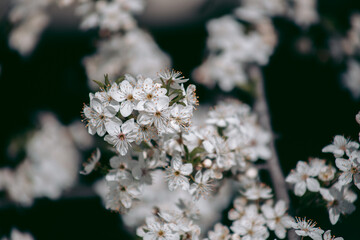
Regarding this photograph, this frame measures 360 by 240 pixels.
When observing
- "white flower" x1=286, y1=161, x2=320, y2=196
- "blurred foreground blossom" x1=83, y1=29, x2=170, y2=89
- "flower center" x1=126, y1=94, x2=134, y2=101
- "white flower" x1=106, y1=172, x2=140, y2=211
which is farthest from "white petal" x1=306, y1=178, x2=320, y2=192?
"blurred foreground blossom" x1=83, y1=29, x2=170, y2=89

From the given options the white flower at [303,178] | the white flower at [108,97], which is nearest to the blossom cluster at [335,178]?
the white flower at [303,178]

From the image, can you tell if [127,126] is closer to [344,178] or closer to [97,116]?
[97,116]

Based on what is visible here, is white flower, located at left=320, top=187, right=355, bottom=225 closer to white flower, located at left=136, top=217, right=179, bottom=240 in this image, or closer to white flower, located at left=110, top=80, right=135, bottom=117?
white flower, located at left=136, top=217, right=179, bottom=240

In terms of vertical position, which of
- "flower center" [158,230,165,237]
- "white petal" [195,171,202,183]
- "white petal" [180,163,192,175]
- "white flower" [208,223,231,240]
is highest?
"white petal" [195,171,202,183]

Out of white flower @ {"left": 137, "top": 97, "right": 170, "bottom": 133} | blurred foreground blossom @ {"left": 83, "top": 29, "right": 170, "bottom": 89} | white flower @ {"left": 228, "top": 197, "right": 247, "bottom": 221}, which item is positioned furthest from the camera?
blurred foreground blossom @ {"left": 83, "top": 29, "right": 170, "bottom": 89}

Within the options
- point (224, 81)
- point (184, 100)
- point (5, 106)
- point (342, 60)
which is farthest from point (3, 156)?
point (342, 60)

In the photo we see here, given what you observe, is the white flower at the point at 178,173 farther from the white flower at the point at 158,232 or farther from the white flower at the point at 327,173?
the white flower at the point at 327,173

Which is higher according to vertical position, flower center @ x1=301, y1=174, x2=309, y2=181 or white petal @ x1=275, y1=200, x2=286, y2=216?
flower center @ x1=301, y1=174, x2=309, y2=181
